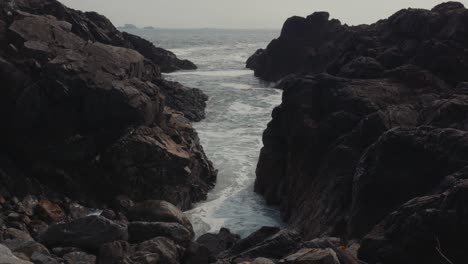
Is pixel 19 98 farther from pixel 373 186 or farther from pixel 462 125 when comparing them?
pixel 462 125

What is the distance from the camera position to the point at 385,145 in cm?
1134

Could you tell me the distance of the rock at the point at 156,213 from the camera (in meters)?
12.6

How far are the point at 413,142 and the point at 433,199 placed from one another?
8.50 ft

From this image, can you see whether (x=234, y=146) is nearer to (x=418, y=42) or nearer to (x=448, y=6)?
(x=418, y=42)

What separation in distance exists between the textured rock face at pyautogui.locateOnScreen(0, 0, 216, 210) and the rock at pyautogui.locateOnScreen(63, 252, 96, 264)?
586 centimetres

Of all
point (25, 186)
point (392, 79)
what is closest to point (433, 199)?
point (392, 79)

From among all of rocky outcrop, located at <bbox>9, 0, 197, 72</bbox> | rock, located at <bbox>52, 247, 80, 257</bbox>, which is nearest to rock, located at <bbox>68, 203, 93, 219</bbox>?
rock, located at <bbox>52, 247, 80, 257</bbox>

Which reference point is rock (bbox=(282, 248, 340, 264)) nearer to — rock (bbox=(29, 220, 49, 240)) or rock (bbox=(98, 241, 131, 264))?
rock (bbox=(98, 241, 131, 264))

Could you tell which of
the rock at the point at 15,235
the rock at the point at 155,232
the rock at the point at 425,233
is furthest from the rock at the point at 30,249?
the rock at the point at 425,233

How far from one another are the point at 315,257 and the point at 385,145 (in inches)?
173

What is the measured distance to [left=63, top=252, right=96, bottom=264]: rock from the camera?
983cm

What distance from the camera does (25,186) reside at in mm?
15086

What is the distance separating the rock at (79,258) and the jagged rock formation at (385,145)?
545 cm

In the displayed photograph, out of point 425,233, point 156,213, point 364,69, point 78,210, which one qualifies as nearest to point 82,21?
point 78,210
